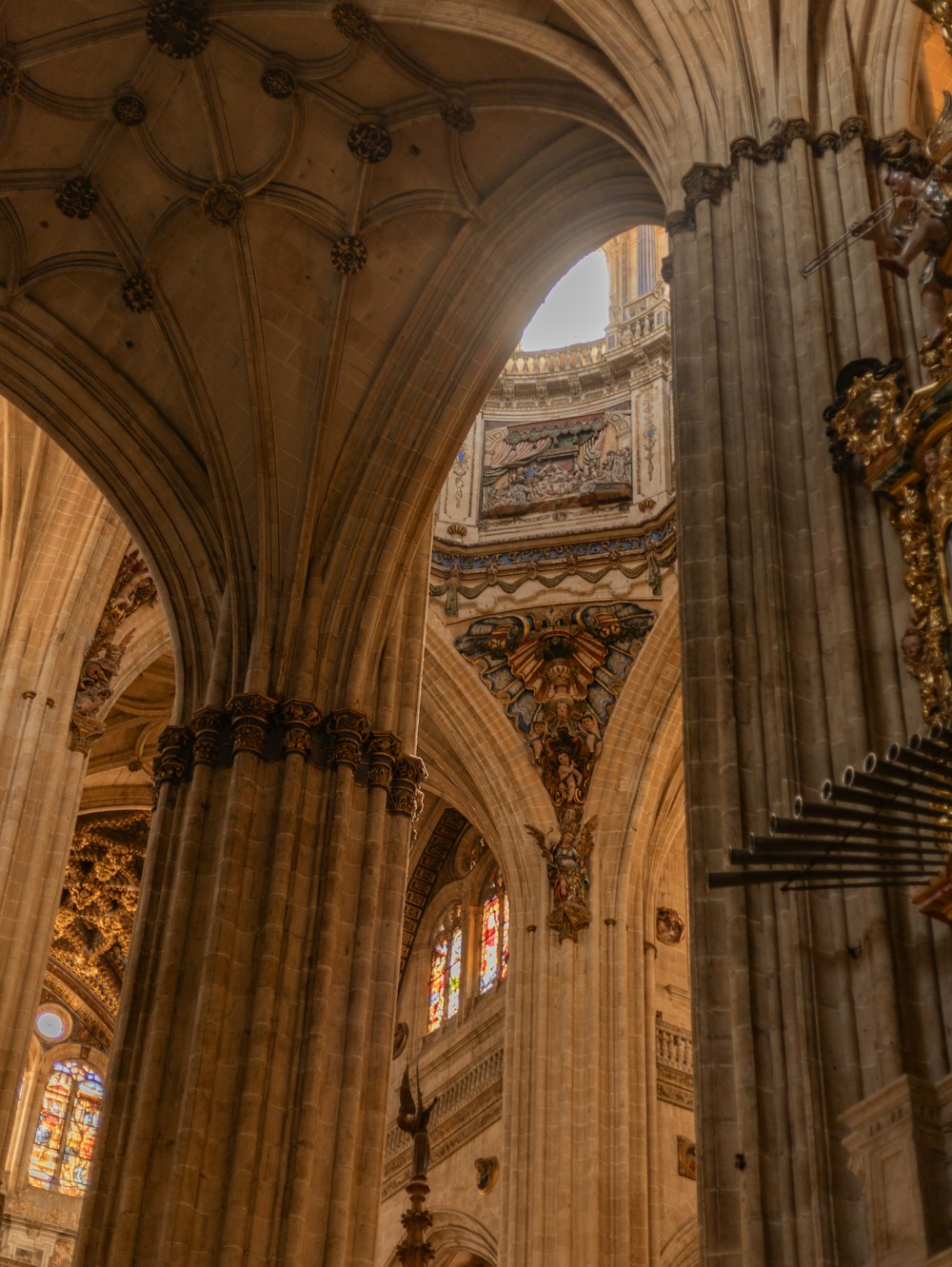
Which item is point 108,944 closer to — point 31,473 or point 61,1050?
point 61,1050

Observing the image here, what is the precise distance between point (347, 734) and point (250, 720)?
689 mm

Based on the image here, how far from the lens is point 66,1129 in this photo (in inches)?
961

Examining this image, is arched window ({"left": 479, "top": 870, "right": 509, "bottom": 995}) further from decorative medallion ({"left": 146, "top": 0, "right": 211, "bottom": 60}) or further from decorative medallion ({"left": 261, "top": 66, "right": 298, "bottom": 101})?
decorative medallion ({"left": 146, "top": 0, "right": 211, "bottom": 60})

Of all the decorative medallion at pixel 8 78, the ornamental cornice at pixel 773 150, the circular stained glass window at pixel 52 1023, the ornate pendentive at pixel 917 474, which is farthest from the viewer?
the circular stained glass window at pixel 52 1023

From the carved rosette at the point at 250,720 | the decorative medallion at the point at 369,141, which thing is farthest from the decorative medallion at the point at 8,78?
the carved rosette at the point at 250,720

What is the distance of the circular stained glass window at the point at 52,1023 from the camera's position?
25094 mm

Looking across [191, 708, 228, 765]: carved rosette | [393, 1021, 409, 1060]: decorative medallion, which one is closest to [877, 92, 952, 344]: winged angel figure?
[191, 708, 228, 765]: carved rosette

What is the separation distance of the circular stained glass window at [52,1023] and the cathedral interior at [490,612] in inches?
89.6

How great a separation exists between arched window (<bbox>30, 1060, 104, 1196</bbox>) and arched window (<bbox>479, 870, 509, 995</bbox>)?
226 inches

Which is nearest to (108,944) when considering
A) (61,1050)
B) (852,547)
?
(61,1050)

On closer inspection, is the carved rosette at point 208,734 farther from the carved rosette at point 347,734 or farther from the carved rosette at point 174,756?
the carved rosette at point 347,734

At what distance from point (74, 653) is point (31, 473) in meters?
1.86

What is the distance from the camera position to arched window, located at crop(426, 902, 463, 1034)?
888 inches

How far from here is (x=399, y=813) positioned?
12539 mm
